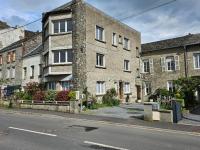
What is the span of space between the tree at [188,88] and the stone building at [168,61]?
749cm

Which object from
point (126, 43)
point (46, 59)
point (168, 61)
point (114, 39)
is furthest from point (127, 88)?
point (46, 59)

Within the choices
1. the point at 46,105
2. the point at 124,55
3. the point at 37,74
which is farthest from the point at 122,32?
the point at 46,105

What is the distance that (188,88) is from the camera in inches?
885

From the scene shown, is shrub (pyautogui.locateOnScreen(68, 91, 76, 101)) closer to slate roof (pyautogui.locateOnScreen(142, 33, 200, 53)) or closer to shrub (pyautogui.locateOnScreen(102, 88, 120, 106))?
shrub (pyautogui.locateOnScreen(102, 88, 120, 106))

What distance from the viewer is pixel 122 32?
104 feet

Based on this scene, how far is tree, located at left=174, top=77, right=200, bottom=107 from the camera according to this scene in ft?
73.3

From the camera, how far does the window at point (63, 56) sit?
25938mm

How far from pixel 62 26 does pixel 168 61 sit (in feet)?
43.5

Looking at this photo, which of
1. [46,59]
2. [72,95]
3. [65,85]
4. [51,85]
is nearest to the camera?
[72,95]

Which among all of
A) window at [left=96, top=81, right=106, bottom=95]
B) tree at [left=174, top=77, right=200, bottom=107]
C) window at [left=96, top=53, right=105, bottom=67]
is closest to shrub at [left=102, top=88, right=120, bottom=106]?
window at [left=96, top=81, right=106, bottom=95]

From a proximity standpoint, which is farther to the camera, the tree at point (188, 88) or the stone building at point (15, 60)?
the stone building at point (15, 60)

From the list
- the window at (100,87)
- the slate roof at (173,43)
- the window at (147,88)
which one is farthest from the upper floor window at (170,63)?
the window at (100,87)

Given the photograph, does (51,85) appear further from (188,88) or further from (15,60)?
(188,88)

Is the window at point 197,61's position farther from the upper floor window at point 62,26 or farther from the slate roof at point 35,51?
the slate roof at point 35,51
